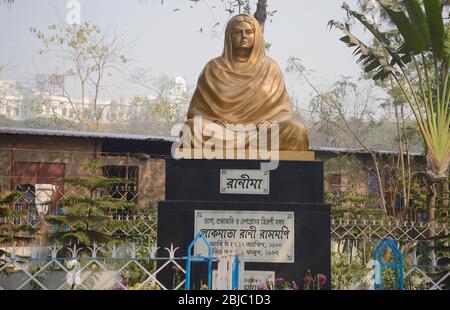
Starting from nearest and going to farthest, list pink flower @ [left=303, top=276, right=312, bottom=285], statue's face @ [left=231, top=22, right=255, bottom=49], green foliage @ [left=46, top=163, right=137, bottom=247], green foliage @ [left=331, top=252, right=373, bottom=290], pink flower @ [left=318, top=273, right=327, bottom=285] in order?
pink flower @ [left=318, top=273, right=327, bottom=285] < pink flower @ [left=303, top=276, right=312, bottom=285] < green foliage @ [left=331, top=252, right=373, bottom=290] < statue's face @ [left=231, top=22, right=255, bottom=49] < green foliage @ [left=46, top=163, right=137, bottom=247]

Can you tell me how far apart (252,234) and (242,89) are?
78.5 inches

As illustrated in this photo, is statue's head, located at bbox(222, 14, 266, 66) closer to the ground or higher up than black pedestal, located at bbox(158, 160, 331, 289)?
higher up

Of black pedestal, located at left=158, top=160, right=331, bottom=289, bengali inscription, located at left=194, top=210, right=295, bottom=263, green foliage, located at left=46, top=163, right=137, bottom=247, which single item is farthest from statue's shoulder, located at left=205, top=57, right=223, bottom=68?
green foliage, located at left=46, top=163, right=137, bottom=247

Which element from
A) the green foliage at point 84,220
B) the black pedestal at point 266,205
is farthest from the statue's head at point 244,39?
the green foliage at point 84,220

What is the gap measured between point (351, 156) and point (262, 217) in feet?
34.2

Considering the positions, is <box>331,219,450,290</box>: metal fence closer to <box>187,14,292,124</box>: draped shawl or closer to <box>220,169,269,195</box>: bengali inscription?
<box>220,169,269,195</box>: bengali inscription

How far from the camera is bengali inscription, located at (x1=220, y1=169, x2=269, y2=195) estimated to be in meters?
7.79

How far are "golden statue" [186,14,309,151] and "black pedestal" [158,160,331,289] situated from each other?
0.70 metres

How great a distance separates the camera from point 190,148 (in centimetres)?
812

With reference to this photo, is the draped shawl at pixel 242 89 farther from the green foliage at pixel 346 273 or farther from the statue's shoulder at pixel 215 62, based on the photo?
the green foliage at pixel 346 273

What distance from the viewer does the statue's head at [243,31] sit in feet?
28.4

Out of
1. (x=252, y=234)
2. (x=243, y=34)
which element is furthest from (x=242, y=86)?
(x=252, y=234)

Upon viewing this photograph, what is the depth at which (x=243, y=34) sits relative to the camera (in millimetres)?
8641
